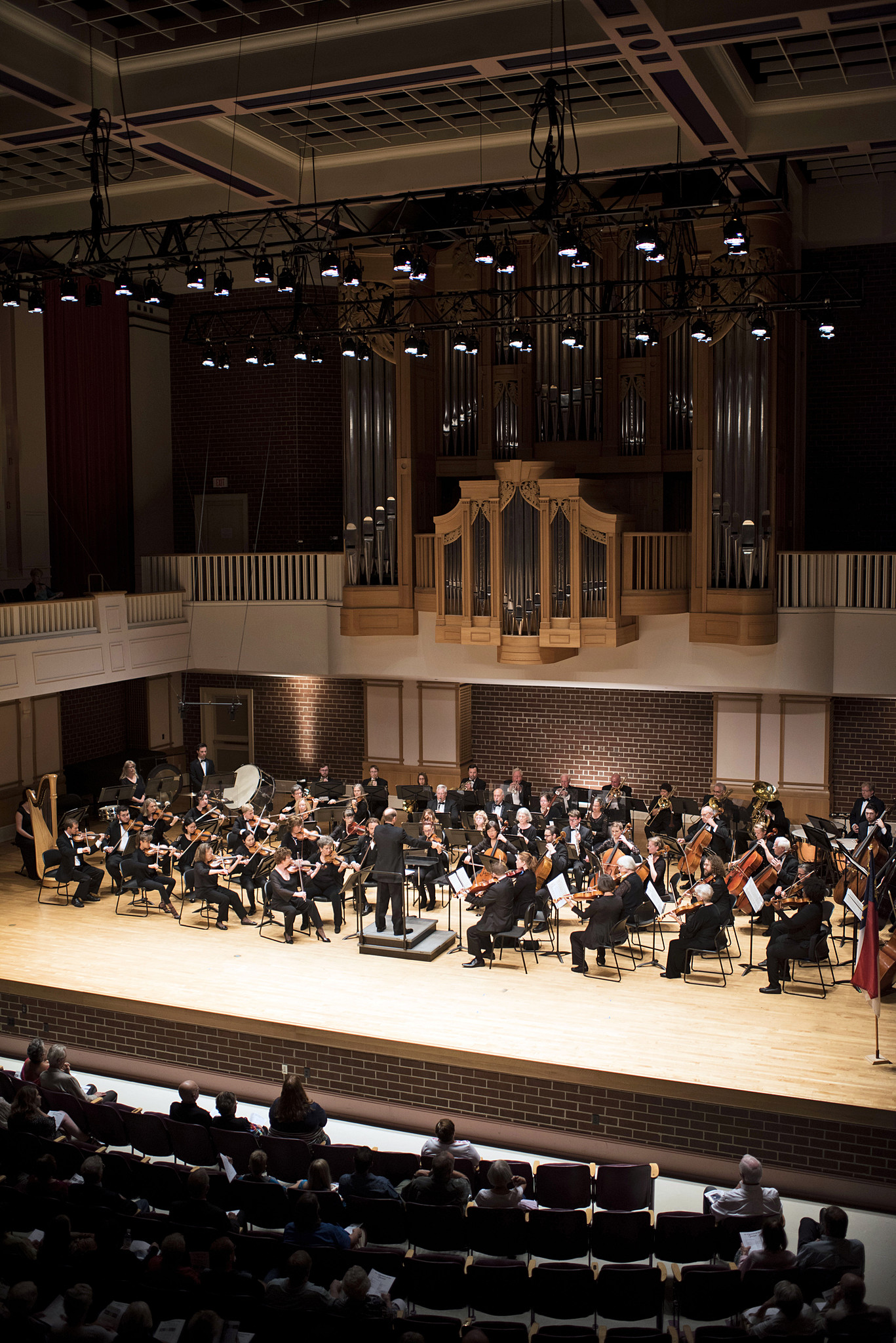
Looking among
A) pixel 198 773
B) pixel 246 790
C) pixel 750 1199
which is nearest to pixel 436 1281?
pixel 750 1199

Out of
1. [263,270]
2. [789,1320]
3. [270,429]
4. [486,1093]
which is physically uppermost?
[263,270]

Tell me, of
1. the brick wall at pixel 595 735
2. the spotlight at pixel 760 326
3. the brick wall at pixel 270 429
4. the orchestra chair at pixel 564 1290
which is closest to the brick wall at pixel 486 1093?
the orchestra chair at pixel 564 1290

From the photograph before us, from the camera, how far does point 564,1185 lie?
267 inches

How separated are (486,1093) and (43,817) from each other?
307 inches

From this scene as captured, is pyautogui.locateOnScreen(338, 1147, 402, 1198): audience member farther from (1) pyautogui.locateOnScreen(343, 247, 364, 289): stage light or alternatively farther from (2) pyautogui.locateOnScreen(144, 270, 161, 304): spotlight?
(2) pyautogui.locateOnScreen(144, 270, 161, 304): spotlight

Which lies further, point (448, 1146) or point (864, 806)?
point (864, 806)

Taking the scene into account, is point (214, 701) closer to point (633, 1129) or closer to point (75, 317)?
point (75, 317)

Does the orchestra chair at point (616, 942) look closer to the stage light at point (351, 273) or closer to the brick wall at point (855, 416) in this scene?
the stage light at point (351, 273)

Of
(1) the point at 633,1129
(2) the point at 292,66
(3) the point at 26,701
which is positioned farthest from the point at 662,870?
(3) the point at 26,701

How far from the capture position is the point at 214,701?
1819 cm

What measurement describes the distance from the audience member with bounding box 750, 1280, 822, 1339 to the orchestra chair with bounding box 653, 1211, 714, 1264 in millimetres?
1095

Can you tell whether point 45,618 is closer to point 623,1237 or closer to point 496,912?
point 496,912

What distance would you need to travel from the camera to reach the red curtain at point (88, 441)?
54.2ft

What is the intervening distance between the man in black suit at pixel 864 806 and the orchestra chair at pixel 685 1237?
6786 millimetres
